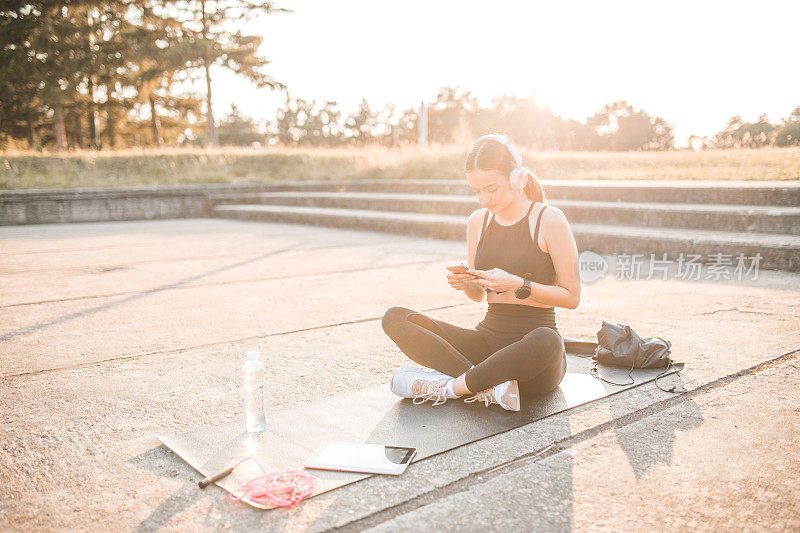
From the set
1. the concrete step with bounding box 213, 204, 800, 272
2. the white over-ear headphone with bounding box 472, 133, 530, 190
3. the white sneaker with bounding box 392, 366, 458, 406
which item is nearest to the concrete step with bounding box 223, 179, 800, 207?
the concrete step with bounding box 213, 204, 800, 272

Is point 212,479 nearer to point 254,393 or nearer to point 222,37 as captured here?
point 254,393

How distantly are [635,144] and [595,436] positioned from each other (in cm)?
5149

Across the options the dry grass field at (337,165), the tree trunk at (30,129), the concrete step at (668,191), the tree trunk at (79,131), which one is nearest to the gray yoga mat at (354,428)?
the concrete step at (668,191)

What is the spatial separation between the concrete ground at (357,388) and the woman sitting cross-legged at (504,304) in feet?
0.96

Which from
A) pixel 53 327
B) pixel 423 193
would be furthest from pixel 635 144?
pixel 53 327

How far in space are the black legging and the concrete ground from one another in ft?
0.78

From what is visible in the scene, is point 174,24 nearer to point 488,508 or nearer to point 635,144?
point 488,508

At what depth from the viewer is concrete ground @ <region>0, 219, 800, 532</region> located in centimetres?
A: 204

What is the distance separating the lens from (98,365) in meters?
3.73

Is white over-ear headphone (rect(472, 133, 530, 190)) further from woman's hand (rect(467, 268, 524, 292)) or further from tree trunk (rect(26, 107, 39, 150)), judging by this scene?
tree trunk (rect(26, 107, 39, 150))

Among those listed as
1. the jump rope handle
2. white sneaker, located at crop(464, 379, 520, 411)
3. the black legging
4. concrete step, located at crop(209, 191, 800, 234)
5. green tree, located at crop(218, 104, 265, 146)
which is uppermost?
green tree, located at crop(218, 104, 265, 146)

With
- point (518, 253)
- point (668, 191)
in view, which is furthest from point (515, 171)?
point (668, 191)

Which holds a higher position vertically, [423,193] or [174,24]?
[174,24]

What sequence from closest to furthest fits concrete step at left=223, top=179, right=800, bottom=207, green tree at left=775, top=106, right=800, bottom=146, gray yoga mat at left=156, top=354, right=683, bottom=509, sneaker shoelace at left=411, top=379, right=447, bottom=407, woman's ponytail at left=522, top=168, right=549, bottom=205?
gray yoga mat at left=156, top=354, right=683, bottom=509 → sneaker shoelace at left=411, top=379, right=447, bottom=407 → woman's ponytail at left=522, top=168, right=549, bottom=205 → concrete step at left=223, top=179, right=800, bottom=207 → green tree at left=775, top=106, right=800, bottom=146
